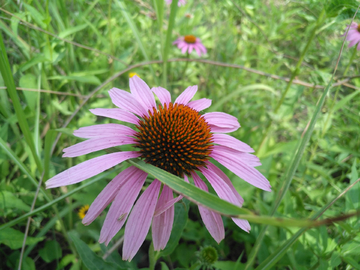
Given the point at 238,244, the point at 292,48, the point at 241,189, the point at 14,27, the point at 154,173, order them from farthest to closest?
1. the point at 292,48
2. the point at 238,244
3. the point at 241,189
4. the point at 14,27
5. the point at 154,173

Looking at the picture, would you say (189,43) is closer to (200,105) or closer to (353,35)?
(353,35)

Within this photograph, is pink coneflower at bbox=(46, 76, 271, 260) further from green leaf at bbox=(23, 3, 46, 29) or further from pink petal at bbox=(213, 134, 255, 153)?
green leaf at bbox=(23, 3, 46, 29)

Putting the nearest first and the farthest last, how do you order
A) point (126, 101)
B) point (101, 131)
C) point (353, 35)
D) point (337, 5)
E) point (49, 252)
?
point (101, 131), point (126, 101), point (337, 5), point (49, 252), point (353, 35)

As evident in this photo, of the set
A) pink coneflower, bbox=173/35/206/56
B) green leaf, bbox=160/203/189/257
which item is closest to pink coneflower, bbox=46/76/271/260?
green leaf, bbox=160/203/189/257

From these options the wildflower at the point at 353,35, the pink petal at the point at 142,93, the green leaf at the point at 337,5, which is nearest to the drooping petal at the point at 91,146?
the pink petal at the point at 142,93

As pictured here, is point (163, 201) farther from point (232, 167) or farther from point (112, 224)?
point (232, 167)

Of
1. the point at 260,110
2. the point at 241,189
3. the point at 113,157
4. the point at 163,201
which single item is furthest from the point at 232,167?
the point at 260,110

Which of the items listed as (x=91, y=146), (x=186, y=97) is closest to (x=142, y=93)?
(x=186, y=97)
